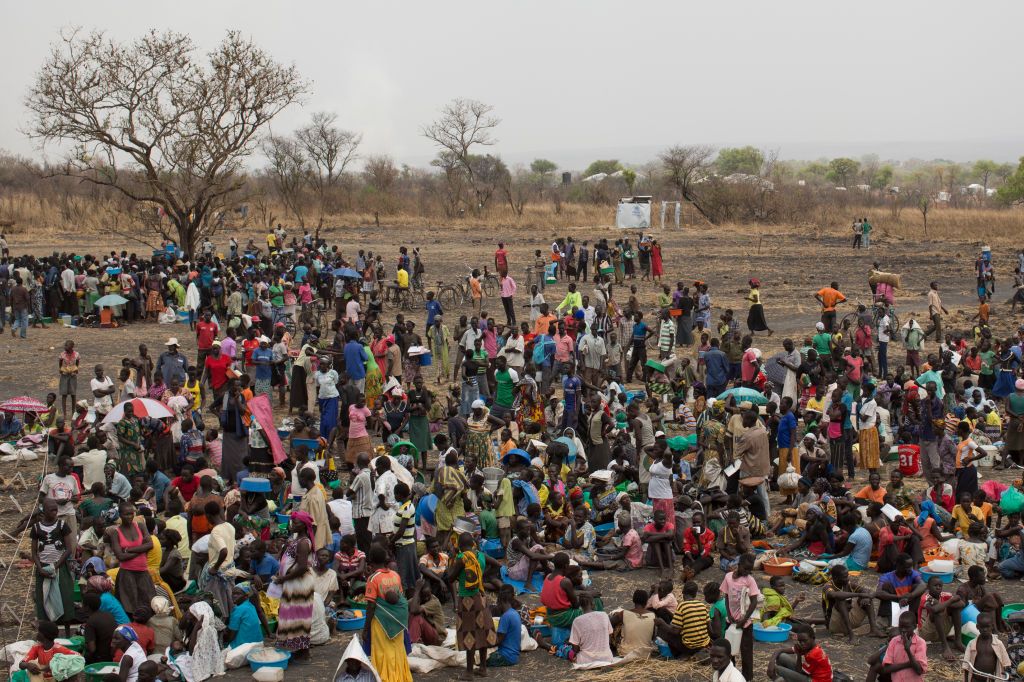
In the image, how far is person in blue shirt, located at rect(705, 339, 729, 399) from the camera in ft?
50.4

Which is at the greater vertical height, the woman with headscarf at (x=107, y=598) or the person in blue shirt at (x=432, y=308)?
the person in blue shirt at (x=432, y=308)

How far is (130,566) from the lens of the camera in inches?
368

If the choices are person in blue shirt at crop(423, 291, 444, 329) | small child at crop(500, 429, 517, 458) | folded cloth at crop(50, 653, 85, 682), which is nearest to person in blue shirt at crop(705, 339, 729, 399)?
small child at crop(500, 429, 517, 458)

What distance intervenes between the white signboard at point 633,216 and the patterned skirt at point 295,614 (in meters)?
35.7

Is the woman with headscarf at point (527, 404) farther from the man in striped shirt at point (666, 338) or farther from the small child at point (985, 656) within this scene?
the small child at point (985, 656)

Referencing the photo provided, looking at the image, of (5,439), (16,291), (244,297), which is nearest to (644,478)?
(5,439)

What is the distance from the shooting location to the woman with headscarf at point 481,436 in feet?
39.8

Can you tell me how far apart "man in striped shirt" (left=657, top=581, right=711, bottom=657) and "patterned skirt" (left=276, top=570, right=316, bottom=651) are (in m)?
2.73

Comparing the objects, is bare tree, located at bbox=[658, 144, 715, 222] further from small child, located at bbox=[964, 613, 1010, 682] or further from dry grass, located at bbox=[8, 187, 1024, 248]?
small child, located at bbox=[964, 613, 1010, 682]

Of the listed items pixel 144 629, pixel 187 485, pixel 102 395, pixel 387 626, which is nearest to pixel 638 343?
pixel 102 395

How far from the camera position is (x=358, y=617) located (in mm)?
9672

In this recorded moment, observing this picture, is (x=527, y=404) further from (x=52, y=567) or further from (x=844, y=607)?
(x=52, y=567)

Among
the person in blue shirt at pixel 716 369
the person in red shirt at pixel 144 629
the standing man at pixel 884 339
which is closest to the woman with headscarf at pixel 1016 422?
the person in blue shirt at pixel 716 369

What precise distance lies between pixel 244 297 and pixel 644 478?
11.4m
